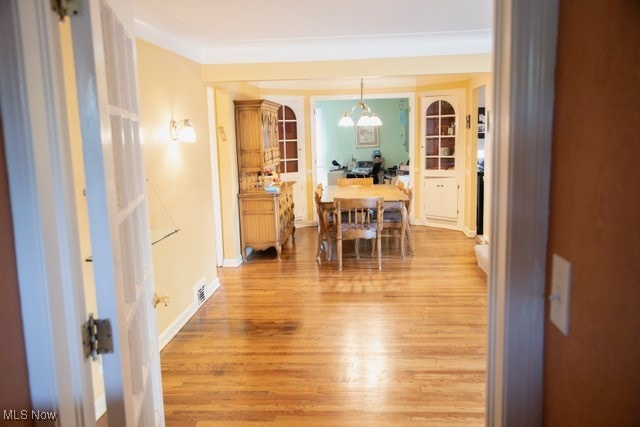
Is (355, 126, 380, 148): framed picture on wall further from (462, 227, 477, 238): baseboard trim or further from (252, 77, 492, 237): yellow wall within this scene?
(462, 227, 477, 238): baseboard trim

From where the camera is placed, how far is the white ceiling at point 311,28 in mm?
3604

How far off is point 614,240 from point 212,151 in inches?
221

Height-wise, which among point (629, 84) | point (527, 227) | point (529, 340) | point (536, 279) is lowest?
point (529, 340)

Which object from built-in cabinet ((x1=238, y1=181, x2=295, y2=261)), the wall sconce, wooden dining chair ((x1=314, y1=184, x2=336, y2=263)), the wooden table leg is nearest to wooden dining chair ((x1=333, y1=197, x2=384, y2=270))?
wooden dining chair ((x1=314, y1=184, x2=336, y2=263))

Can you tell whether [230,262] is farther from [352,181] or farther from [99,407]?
[99,407]

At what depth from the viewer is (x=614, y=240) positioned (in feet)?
2.54

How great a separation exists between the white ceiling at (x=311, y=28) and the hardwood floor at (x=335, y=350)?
2287 millimetres

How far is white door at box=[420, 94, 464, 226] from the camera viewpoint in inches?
311

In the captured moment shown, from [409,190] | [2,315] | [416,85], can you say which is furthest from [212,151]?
[2,315]

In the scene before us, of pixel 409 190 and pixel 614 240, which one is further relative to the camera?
pixel 409 190

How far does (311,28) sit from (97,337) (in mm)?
3563

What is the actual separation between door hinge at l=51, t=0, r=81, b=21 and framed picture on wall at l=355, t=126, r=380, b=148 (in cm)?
1123

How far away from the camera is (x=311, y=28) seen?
14.1ft

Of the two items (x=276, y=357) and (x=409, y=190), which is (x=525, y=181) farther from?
(x=409, y=190)
